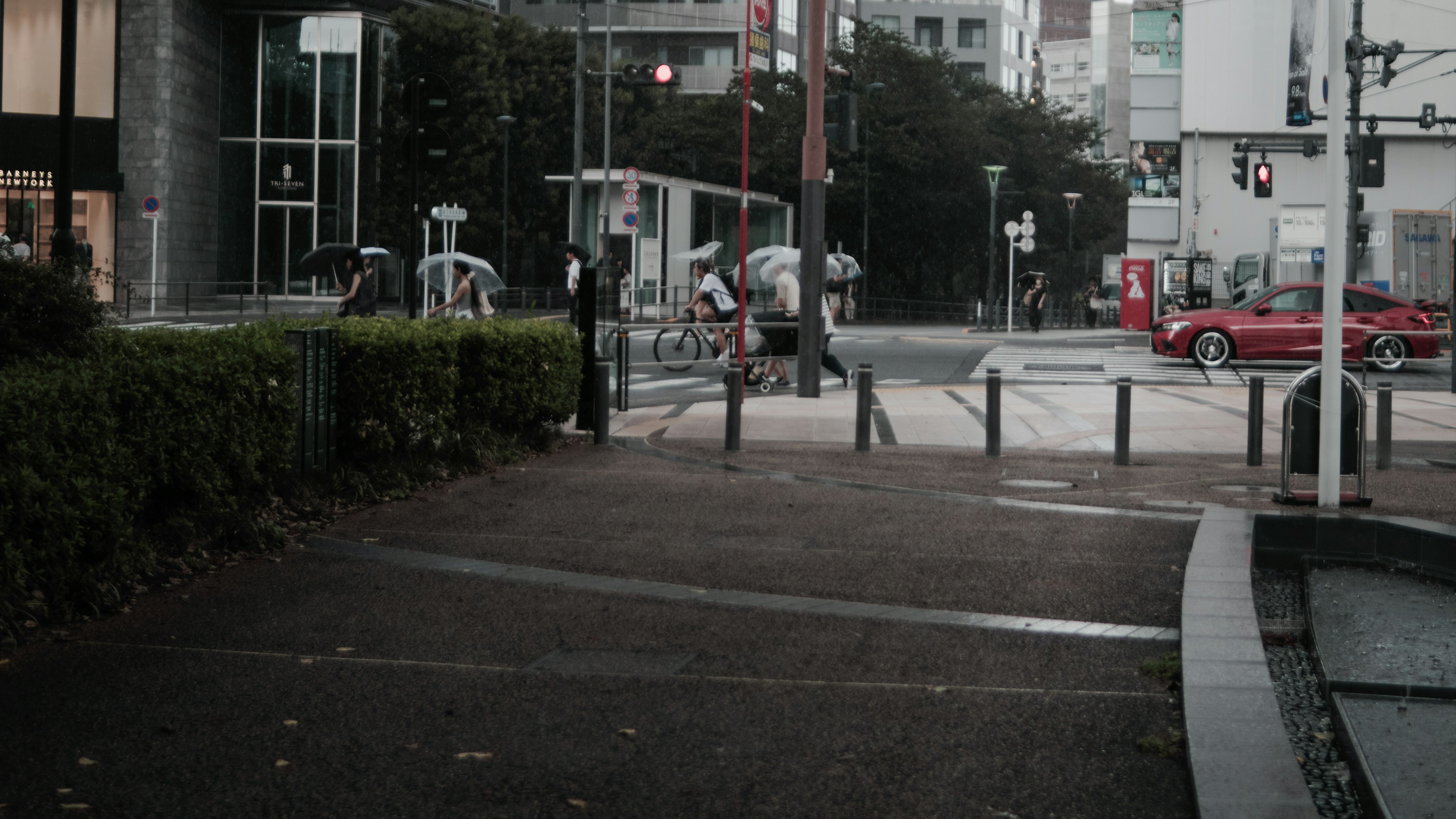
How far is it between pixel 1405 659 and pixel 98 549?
4.78m

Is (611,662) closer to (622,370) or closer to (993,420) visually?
(993,420)

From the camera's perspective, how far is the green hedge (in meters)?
5.43

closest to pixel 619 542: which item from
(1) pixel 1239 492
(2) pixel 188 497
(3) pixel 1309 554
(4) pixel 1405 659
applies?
(2) pixel 188 497

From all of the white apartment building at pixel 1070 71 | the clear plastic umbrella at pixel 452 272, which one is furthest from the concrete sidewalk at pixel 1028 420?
the white apartment building at pixel 1070 71

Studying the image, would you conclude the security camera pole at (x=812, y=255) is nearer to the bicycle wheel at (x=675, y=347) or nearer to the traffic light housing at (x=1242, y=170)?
the bicycle wheel at (x=675, y=347)

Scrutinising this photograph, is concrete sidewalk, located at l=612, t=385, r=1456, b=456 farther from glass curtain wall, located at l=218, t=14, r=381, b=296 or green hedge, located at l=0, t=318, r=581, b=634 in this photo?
glass curtain wall, located at l=218, t=14, r=381, b=296

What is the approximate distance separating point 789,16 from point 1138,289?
116 ft

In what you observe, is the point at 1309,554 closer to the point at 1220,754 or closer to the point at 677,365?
the point at 1220,754

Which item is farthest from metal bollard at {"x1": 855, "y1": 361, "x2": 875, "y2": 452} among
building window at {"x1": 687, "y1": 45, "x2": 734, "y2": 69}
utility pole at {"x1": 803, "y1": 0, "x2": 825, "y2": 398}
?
building window at {"x1": 687, "y1": 45, "x2": 734, "y2": 69}

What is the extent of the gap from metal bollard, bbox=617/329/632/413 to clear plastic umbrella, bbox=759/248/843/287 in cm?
731

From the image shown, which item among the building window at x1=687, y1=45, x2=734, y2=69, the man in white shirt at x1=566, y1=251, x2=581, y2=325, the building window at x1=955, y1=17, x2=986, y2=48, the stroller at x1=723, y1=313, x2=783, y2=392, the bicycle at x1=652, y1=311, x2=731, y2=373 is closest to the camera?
the stroller at x1=723, y1=313, x2=783, y2=392

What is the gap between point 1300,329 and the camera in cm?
2548

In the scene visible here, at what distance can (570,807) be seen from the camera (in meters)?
3.83

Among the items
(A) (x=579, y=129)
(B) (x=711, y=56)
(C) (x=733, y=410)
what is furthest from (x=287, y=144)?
(C) (x=733, y=410)
